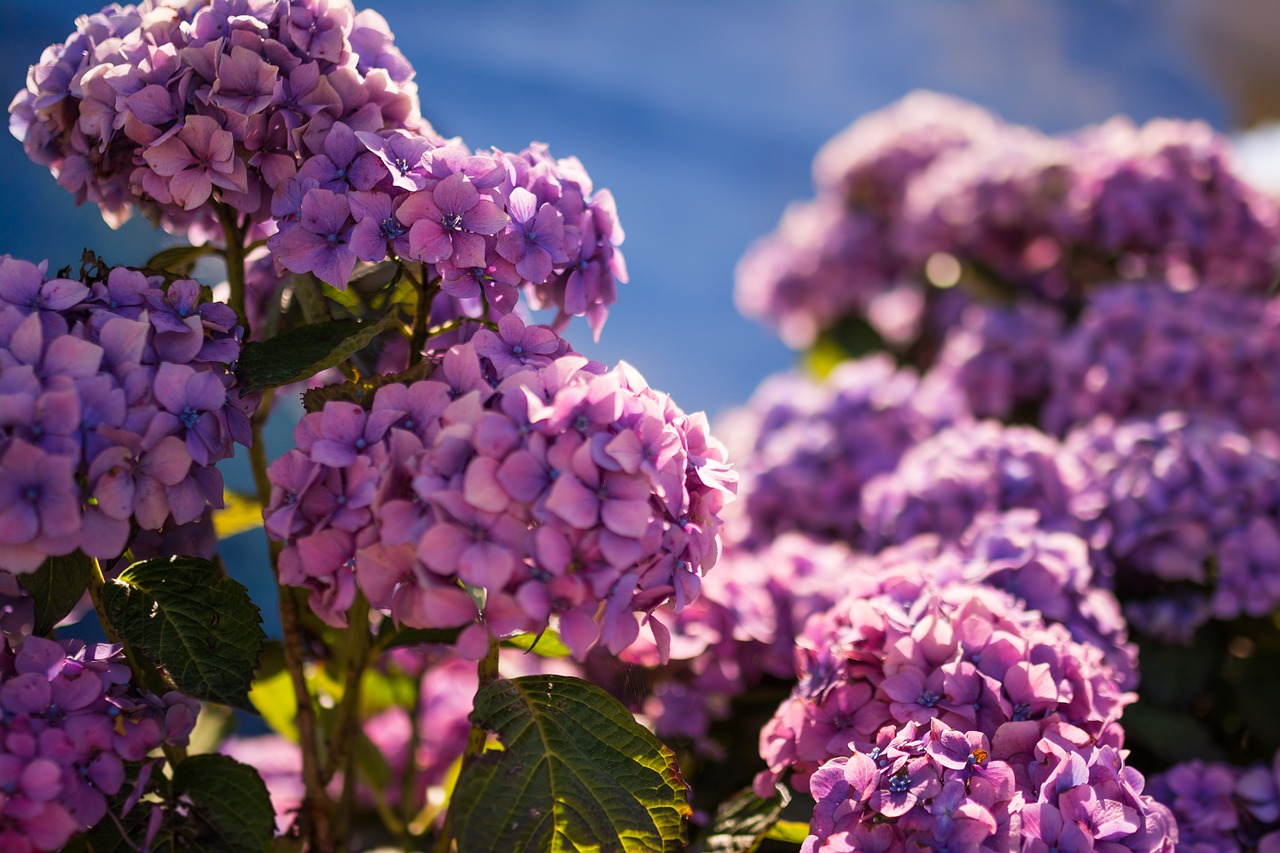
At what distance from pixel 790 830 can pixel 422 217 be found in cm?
57

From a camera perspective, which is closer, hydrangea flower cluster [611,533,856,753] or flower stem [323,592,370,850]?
flower stem [323,592,370,850]

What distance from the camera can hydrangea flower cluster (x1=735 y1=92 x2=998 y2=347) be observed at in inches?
94.4

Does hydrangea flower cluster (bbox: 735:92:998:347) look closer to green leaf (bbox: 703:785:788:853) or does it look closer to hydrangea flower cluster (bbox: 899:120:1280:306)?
hydrangea flower cluster (bbox: 899:120:1280:306)

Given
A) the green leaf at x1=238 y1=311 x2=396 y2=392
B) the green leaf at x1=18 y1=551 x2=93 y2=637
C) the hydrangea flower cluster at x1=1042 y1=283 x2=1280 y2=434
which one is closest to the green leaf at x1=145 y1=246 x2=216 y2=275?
the green leaf at x1=238 y1=311 x2=396 y2=392

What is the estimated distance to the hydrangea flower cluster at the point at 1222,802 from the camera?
0.94 metres

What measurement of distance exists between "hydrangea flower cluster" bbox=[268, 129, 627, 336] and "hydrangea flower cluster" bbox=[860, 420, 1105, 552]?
657 millimetres

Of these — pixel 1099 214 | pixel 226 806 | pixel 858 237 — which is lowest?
pixel 226 806

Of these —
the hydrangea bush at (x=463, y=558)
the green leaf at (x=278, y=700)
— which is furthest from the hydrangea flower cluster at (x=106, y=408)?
the green leaf at (x=278, y=700)

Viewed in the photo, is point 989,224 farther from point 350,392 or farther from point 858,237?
point 350,392

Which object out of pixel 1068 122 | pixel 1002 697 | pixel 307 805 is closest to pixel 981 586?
pixel 1002 697

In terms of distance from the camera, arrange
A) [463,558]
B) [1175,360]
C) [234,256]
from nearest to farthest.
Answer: [463,558] → [234,256] → [1175,360]

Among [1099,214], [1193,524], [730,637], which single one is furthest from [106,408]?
[1099,214]

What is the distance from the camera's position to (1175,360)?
161 cm

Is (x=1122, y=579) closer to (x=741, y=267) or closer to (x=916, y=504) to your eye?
(x=916, y=504)
